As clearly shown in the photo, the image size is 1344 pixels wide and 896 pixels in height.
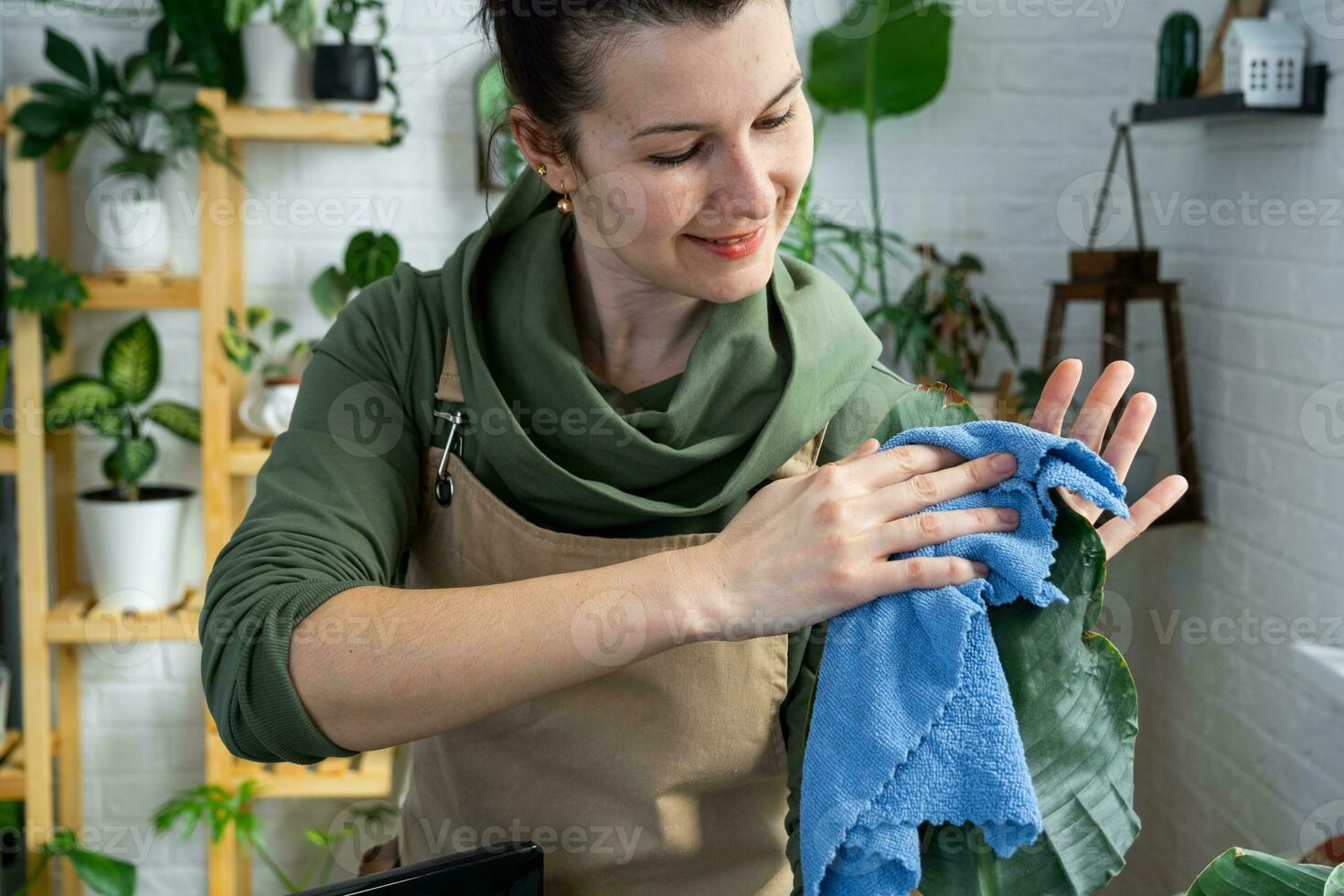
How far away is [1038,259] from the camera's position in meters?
2.53

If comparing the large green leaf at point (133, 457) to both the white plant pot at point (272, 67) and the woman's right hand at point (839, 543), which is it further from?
the woman's right hand at point (839, 543)

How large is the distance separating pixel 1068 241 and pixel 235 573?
1974mm

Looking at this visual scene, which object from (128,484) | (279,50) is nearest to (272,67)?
(279,50)

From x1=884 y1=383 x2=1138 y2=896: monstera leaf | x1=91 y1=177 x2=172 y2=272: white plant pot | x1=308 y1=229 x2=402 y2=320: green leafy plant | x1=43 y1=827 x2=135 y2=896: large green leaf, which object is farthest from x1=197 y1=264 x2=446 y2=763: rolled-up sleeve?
x1=43 y1=827 x2=135 y2=896: large green leaf

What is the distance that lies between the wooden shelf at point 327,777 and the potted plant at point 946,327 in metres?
1.27

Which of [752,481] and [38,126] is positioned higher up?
[38,126]

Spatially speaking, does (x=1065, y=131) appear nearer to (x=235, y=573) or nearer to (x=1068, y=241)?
(x=1068, y=241)

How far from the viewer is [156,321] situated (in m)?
2.49

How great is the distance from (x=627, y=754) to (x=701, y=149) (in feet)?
1.81

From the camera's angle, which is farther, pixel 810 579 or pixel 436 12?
pixel 436 12

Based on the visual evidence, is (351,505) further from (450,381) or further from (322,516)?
(450,381)

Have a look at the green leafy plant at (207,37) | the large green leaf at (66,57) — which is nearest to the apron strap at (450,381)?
the green leafy plant at (207,37)

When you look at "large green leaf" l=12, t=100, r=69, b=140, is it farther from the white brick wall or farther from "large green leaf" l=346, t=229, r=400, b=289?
"large green leaf" l=346, t=229, r=400, b=289

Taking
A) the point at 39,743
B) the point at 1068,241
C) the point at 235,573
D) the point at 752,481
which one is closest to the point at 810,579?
the point at 752,481
